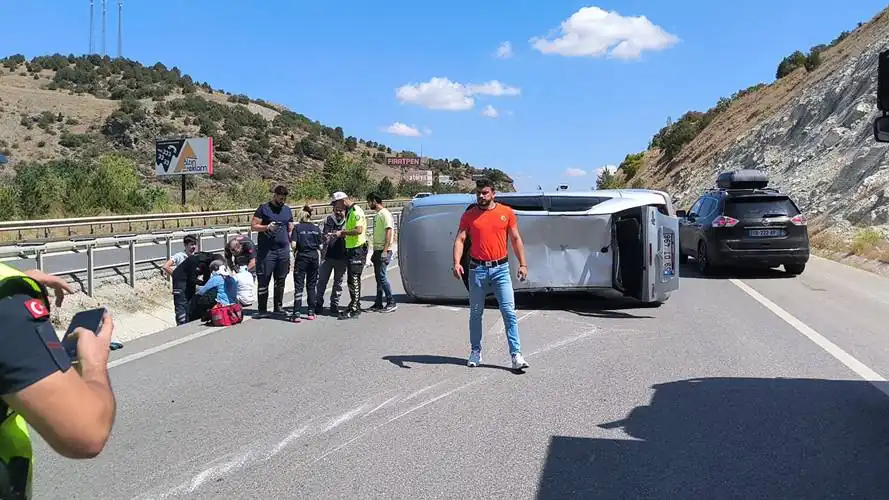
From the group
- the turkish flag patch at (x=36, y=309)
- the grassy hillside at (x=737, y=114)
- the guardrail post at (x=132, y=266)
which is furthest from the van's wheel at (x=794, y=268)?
the grassy hillside at (x=737, y=114)

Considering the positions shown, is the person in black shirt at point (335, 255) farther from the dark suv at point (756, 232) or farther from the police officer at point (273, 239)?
the dark suv at point (756, 232)

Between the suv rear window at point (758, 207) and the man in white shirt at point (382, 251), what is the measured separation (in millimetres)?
7619

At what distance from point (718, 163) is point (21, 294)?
49.1m

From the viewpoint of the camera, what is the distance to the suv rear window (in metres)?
15.4

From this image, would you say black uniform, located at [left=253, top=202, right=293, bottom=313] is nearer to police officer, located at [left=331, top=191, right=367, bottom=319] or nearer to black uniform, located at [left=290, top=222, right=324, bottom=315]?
black uniform, located at [left=290, top=222, right=324, bottom=315]

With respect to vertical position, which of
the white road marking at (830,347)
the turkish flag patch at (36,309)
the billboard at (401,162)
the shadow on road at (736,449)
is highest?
the billboard at (401,162)

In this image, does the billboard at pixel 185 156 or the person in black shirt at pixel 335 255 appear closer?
the person in black shirt at pixel 335 255

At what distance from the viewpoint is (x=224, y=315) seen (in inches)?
406

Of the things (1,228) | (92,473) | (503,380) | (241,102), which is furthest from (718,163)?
(241,102)

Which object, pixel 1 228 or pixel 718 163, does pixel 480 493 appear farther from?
pixel 718 163

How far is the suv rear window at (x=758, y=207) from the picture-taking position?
1544cm

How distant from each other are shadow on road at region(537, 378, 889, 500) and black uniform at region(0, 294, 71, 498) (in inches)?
119

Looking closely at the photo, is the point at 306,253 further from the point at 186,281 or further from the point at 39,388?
the point at 39,388

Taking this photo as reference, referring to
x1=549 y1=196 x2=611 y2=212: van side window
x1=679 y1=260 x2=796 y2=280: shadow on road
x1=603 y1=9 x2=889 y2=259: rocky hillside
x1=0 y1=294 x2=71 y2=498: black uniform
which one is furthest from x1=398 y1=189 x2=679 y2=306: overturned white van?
x1=0 y1=294 x2=71 y2=498: black uniform
